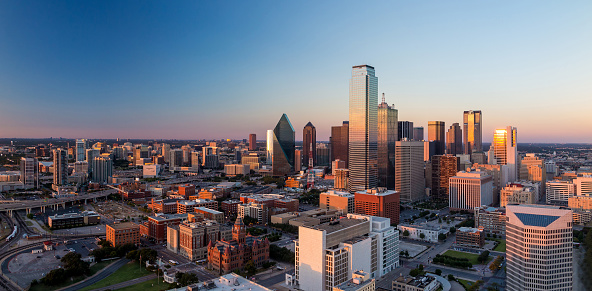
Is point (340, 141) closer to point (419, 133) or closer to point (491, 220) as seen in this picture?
point (419, 133)

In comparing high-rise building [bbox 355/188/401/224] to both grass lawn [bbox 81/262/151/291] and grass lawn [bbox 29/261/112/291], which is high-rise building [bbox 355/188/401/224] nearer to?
grass lawn [bbox 81/262/151/291]

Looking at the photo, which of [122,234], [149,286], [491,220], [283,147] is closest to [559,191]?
[491,220]

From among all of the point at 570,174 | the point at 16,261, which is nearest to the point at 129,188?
the point at 16,261

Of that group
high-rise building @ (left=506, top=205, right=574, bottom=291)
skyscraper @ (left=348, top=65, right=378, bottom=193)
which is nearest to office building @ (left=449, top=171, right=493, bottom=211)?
skyscraper @ (left=348, top=65, right=378, bottom=193)

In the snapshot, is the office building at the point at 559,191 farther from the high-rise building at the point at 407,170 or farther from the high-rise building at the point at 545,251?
the high-rise building at the point at 545,251

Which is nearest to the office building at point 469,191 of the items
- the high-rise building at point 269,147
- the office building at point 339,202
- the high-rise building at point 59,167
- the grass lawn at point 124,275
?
the office building at point 339,202
